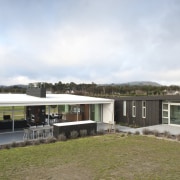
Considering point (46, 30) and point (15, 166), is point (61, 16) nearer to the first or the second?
point (46, 30)

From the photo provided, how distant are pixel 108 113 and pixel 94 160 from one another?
1045 cm

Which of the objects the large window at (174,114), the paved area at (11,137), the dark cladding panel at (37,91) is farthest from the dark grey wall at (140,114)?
the paved area at (11,137)

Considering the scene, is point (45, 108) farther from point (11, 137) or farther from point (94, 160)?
point (94, 160)

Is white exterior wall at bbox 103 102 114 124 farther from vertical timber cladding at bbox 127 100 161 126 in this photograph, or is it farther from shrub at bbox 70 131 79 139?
shrub at bbox 70 131 79 139

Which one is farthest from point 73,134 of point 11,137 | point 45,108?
point 45,108

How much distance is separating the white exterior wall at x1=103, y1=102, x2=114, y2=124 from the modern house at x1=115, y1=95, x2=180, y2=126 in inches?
68.8

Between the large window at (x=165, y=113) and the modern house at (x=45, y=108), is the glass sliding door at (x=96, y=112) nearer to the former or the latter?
the modern house at (x=45, y=108)

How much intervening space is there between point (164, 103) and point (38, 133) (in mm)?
9622

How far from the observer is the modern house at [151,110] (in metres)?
18.0

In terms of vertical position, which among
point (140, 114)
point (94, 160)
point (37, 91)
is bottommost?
point (94, 160)

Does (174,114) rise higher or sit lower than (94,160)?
higher

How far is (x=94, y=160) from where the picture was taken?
30.2ft

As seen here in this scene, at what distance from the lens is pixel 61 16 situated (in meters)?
16.5

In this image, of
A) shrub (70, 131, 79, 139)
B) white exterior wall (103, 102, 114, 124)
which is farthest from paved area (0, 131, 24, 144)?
white exterior wall (103, 102, 114, 124)
